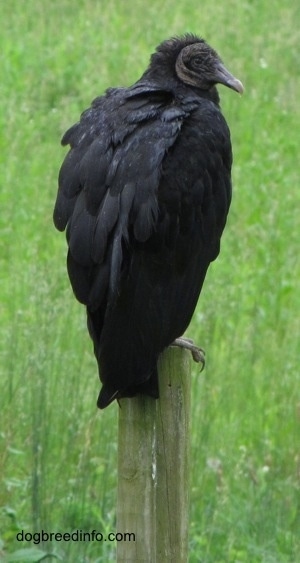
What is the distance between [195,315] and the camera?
18.0 ft

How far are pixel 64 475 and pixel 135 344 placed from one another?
1247 millimetres

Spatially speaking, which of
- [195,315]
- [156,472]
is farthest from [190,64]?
[195,315]

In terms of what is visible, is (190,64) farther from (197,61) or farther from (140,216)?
(140,216)

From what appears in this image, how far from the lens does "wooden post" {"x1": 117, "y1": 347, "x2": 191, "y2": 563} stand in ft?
8.96

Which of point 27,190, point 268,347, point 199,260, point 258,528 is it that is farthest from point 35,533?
point 27,190

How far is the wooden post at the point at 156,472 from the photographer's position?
8.96 feet

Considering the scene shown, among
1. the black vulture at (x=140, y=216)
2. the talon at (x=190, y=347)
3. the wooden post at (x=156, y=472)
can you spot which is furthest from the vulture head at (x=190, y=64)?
the wooden post at (x=156, y=472)

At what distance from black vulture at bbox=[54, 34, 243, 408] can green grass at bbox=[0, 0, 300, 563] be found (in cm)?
95

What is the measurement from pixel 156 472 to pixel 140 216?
626 millimetres

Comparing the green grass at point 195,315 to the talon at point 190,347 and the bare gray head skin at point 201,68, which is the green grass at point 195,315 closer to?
the talon at point 190,347

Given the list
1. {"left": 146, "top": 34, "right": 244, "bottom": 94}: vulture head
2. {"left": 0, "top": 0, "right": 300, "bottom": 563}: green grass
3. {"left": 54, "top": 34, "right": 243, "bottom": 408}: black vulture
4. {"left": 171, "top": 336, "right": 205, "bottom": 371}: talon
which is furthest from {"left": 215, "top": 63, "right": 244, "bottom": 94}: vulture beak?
{"left": 0, "top": 0, "right": 300, "bottom": 563}: green grass

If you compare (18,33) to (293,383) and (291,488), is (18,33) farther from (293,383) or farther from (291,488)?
(291,488)

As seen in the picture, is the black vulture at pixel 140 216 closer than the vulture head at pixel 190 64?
Yes

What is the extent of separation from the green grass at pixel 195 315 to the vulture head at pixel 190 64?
3.58 ft
